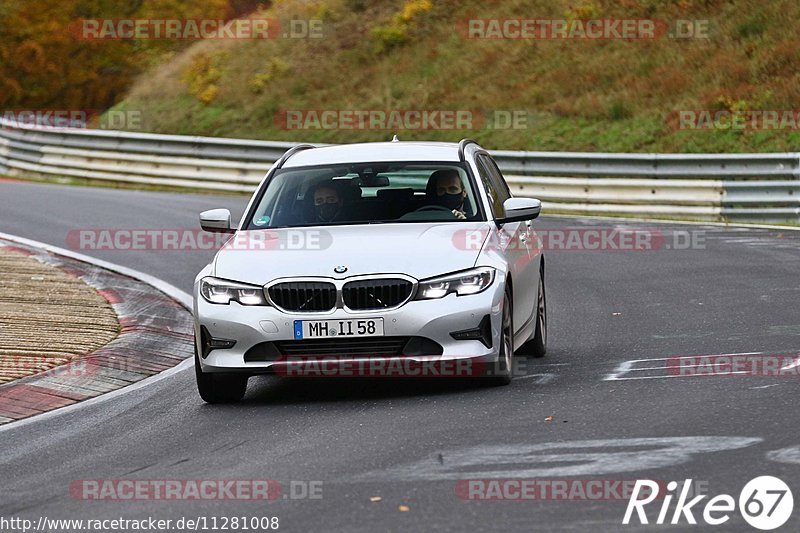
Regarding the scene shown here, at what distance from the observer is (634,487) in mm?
6414

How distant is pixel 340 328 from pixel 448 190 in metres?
1.84

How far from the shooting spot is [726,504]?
19.8ft

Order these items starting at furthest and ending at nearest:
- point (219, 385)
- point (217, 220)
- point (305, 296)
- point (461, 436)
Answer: point (217, 220), point (219, 385), point (305, 296), point (461, 436)

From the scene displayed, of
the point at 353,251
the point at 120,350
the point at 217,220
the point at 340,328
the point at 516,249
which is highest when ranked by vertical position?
the point at 217,220

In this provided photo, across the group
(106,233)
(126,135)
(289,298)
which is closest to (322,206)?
(289,298)

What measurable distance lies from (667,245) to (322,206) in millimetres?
9903

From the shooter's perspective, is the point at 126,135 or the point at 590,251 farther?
the point at 126,135

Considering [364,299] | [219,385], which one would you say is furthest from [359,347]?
[219,385]

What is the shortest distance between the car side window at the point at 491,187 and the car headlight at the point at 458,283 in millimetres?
1274

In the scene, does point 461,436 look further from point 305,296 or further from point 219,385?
point 219,385

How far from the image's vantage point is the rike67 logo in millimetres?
5828

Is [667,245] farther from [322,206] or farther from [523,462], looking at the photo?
[523,462]

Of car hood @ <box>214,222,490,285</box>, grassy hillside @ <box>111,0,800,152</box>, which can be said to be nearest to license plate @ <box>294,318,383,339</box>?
car hood @ <box>214,222,490,285</box>

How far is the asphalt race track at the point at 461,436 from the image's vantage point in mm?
6375
